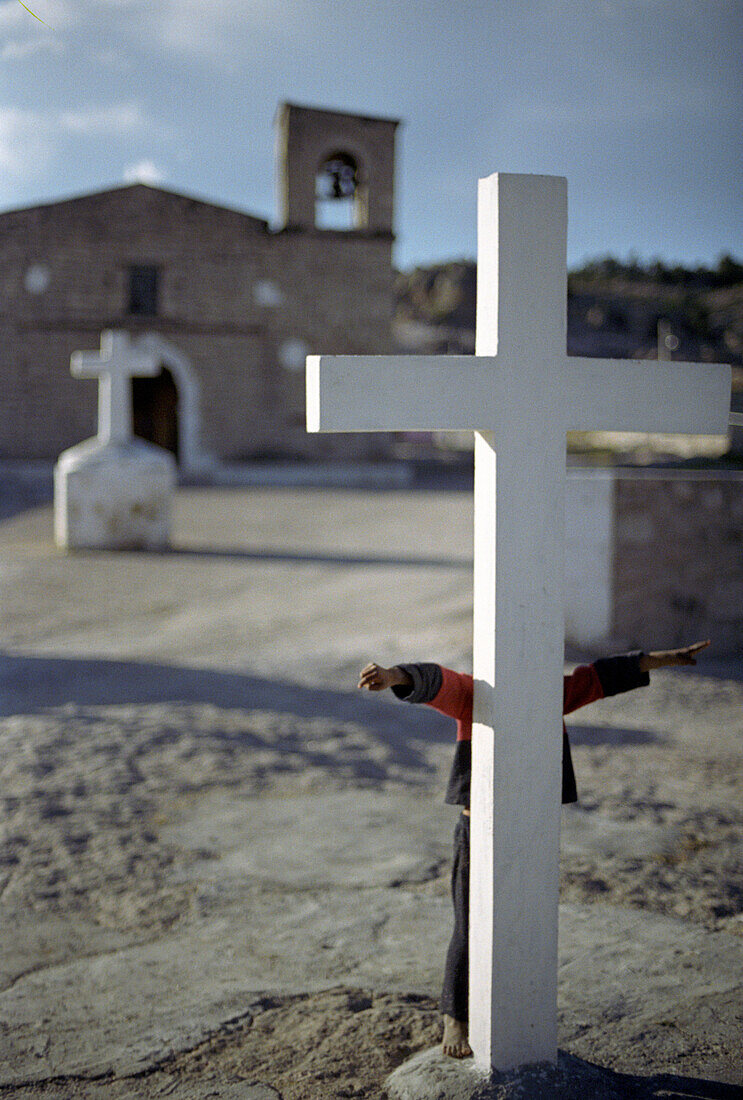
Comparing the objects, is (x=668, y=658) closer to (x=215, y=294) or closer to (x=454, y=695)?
(x=454, y=695)

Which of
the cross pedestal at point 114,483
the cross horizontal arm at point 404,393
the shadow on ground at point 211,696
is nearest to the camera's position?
the cross horizontal arm at point 404,393

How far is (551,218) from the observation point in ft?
5.33

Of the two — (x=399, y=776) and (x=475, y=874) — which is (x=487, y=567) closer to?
(x=475, y=874)

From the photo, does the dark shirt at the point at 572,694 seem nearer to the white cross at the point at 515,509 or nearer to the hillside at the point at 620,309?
the white cross at the point at 515,509

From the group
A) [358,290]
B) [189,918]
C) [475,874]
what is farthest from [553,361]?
[358,290]

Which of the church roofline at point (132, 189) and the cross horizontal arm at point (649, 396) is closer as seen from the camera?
the cross horizontal arm at point (649, 396)

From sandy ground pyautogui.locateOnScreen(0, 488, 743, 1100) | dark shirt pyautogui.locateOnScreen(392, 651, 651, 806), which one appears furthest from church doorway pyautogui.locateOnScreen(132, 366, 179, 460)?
dark shirt pyautogui.locateOnScreen(392, 651, 651, 806)

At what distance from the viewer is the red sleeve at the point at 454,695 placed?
1767 mm

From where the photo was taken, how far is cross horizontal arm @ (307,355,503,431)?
1.59 meters

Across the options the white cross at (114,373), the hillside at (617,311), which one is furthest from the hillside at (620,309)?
the white cross at (114,373)

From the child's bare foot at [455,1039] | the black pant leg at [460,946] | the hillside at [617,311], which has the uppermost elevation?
the hillside at [617,311]

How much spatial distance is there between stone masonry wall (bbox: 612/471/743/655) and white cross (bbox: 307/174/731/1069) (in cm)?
Result: 384

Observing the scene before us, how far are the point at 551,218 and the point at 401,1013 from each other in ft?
5.41

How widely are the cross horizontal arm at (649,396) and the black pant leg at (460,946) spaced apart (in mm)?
865
